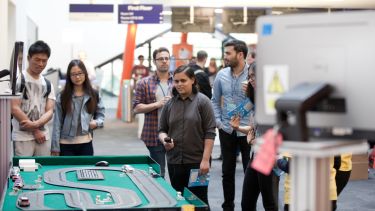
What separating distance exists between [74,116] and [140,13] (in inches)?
490

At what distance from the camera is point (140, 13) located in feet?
58.5

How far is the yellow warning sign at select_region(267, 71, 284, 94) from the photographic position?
7.89ft

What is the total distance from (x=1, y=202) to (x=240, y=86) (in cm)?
303

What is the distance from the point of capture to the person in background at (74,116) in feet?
18.4

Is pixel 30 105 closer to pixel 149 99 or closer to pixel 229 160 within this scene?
pixel 149 99

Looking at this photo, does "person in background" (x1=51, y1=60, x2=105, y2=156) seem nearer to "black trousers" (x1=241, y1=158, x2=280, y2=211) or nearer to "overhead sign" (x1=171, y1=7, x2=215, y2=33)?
"black trousers" (x1=241, y1=158, x2=280, y2=211)

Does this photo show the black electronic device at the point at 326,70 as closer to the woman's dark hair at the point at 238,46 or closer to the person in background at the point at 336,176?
the person in background at the point at 336,176

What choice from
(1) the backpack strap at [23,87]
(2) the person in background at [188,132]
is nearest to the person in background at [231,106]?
(2) the person in background at [188,132]

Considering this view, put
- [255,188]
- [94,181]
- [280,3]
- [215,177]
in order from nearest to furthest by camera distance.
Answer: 1. [94,181]
2. [255,188]
3. [215,177]
4. [280,3]

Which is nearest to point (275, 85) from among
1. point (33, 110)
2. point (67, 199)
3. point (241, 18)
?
point (67, 199)

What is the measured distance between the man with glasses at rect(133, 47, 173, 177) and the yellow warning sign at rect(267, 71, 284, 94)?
3599 millimetres

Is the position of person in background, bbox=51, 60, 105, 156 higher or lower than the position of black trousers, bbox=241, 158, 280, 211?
higher

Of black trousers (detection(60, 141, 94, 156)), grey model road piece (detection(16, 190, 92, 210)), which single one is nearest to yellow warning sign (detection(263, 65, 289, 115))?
grey model road piece (detection(16, 190, 92, 210))

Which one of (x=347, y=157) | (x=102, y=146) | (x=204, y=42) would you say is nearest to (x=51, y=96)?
(x=347, y=157)
